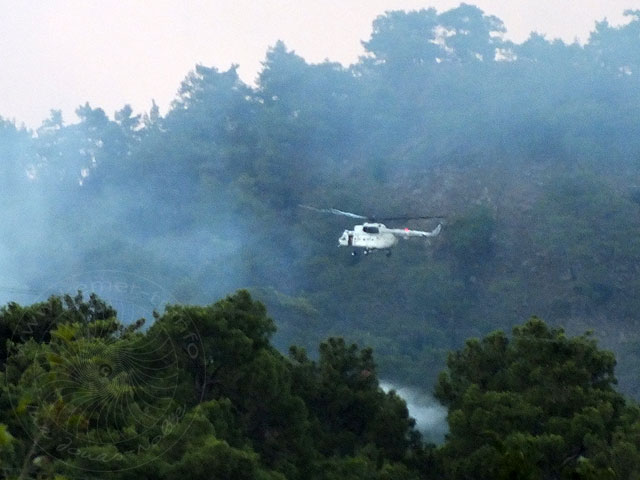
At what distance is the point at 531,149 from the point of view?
93.9 metres

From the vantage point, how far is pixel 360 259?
83.9 meters

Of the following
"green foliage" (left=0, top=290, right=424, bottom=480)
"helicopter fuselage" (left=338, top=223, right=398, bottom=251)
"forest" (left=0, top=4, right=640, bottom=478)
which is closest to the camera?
"green foliage" (left=0, top=290, right=424, bottom=480)

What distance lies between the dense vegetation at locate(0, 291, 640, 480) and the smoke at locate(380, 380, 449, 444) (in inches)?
443

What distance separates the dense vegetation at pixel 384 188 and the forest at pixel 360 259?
0.54 feet

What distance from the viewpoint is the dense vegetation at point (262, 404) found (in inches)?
1224

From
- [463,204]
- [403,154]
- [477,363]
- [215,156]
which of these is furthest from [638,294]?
[477,363]

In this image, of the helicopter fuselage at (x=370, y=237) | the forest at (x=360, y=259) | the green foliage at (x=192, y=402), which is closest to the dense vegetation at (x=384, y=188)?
the forest at (x=360, y=259)

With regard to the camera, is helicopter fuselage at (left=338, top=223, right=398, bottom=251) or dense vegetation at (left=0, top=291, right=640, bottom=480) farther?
helicopter fuselage at (left=338, top=223, right=398, bottom=251)

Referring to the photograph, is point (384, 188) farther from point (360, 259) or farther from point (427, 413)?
point (427, 413)

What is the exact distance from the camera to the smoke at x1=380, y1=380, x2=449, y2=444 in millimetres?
55469

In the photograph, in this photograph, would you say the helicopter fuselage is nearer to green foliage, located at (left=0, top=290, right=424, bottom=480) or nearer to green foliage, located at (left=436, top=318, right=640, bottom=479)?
green foliage, located at (left=0, top=290, right=424, bottom=480)

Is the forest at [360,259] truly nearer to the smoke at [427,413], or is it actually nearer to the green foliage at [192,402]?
the green foliage at [192,402]

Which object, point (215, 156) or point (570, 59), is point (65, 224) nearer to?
point (215, 156)

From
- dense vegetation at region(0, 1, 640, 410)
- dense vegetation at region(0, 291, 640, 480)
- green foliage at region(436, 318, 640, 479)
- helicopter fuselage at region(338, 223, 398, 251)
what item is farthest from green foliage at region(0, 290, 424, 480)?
dense vegetation at region(0, 1, 640, 410)
